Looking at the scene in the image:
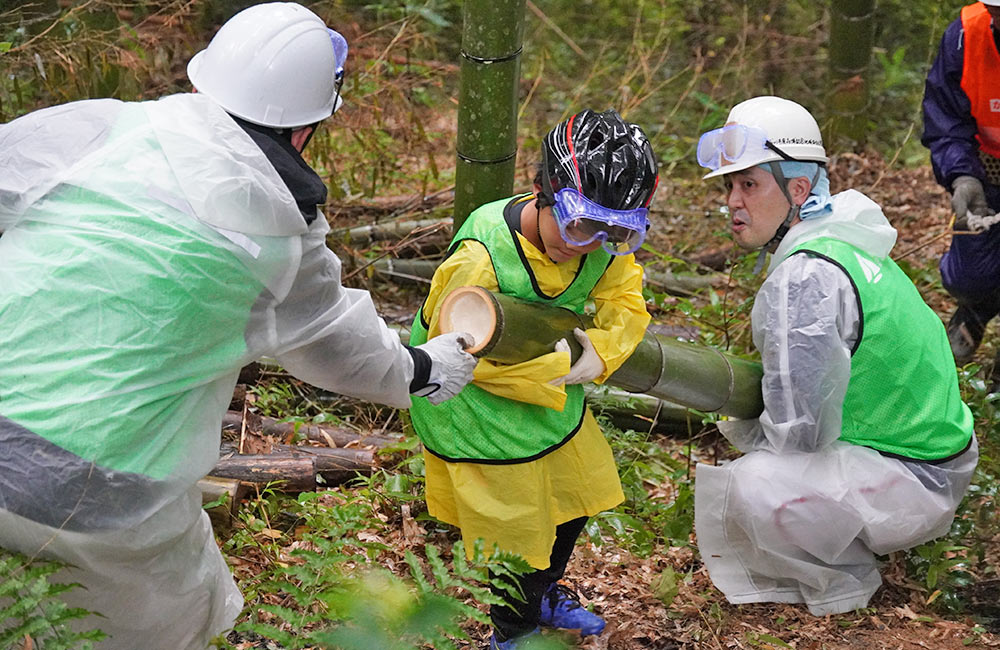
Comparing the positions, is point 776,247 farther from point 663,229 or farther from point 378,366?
point 663,229

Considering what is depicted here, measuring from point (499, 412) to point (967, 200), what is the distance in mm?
2746

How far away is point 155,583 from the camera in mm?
2242

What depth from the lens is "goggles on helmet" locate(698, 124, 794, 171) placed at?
10.9ft

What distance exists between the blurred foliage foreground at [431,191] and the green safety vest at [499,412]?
1.02ft

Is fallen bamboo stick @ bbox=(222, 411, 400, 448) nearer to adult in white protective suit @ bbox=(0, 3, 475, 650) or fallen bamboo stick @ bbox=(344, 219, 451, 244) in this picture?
fallen bamboo stick @ bbox=(344, 219, 451, 244)

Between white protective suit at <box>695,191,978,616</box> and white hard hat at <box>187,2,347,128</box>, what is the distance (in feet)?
5.54

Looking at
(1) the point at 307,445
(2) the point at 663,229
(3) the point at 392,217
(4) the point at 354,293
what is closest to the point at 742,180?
(4) the point at 354,293

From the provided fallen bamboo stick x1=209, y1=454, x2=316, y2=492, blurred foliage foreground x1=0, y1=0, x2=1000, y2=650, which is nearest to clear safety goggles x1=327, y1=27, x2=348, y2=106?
blurred foliage foreground x1=0, y1=0, x2=1000, y2=650

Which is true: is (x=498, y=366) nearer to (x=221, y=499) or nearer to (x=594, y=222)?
(x=594, y=222)

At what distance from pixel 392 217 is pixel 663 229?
194 cm

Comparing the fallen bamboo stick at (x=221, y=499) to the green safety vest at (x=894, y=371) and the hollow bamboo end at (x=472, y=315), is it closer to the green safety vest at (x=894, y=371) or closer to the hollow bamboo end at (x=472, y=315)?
the hollow bamboo end at (x=472, y=315)

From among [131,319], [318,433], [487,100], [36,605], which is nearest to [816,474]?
[487,100]

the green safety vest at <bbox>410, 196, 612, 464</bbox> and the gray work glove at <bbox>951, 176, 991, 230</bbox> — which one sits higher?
the green safety vest at <bbox>410, 196, 612, 464</bbox>

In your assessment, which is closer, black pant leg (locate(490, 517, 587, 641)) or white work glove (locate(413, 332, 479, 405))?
white work glove (locate(413, 332, 479, 405))
